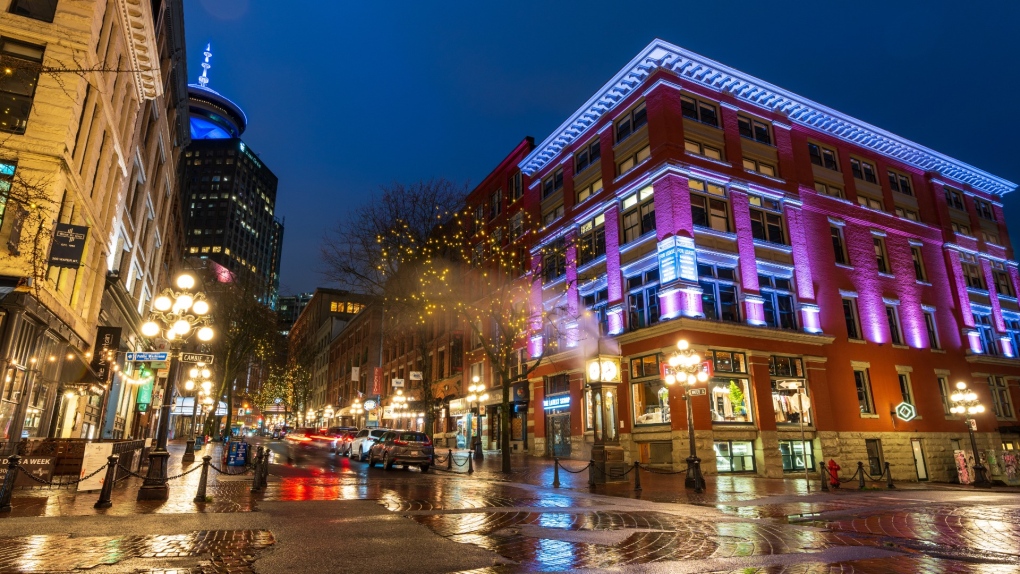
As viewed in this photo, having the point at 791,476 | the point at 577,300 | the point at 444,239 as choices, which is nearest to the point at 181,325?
the point at 444,239

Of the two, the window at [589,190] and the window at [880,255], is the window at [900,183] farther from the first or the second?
the window at [589,190]

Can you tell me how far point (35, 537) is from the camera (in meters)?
7.79

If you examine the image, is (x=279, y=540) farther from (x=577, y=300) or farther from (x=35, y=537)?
(x=577, y=300)

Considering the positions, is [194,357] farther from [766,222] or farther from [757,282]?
[766,222]

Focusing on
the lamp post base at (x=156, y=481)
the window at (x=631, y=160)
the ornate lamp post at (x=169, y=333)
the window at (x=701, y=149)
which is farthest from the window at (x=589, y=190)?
the lamp post base at (x=156, y=481)

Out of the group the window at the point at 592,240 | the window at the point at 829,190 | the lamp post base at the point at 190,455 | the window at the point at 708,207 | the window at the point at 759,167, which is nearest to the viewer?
the lamp post base at the point at 190,455

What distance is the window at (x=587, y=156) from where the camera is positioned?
3344 cm

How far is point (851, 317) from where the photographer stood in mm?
31578

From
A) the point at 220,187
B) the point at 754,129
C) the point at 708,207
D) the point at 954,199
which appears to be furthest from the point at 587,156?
the point at 220,187

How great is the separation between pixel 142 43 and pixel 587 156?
22636 millimetres

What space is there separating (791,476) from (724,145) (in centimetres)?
1659

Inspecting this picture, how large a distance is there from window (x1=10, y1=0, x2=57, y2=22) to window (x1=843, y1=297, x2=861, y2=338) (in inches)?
1428

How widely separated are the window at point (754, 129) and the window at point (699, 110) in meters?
1.55

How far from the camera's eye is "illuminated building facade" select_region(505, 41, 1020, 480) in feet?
86.9
